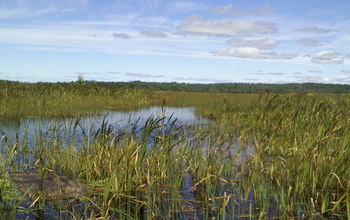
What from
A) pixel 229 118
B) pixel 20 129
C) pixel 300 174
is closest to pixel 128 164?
pixel 300 174

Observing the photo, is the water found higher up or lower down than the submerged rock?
higher up

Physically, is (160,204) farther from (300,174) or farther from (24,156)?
(24,156)

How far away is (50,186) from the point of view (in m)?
5.42

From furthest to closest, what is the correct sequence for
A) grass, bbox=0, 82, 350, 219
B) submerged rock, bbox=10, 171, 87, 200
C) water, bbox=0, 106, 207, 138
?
water, bbox=0, 106, 207, 138
submerged rock, bbox=10, 171, 87, 200
grass, bbox=0, 82, 350, 219

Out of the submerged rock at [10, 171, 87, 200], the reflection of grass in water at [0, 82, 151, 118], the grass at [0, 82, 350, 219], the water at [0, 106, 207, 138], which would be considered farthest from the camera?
the reflection of grass in water at [0, 82, 151, 118]

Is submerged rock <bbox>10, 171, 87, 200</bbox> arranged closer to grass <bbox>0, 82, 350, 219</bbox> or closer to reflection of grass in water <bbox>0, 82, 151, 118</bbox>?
grass <bbox>0, 82, 350, 219</bbox>

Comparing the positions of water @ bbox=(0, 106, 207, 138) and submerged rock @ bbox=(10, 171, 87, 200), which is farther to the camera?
water @ bbox=(0, 106, 207, 138)

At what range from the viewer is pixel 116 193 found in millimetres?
4648

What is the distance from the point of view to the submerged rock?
509 centimetres

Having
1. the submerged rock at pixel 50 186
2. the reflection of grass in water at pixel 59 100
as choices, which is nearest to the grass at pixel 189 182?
the submerged rock at pixel 50 186

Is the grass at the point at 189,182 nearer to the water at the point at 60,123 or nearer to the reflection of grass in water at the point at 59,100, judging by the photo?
the water at the point at 60,123

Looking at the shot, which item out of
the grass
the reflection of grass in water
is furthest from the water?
the reflection of grass in water

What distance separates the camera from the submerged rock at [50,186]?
5.09 metres

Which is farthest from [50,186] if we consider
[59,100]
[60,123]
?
[59,100]
